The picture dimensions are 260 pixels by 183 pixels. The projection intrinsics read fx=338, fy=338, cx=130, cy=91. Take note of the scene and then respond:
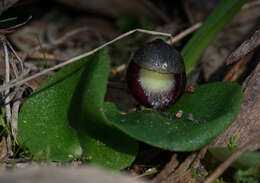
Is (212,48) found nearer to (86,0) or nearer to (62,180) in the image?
(86,0)

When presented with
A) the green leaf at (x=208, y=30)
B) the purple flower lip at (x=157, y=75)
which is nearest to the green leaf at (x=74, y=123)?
the purple flower lip at (x=157, y=75)

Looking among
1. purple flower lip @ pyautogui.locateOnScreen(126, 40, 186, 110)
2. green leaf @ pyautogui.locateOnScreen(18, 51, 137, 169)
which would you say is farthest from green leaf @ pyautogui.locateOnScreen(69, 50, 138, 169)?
purple flower lip @ pyautogui.locateOnScreen(126, 40, 186, 110)

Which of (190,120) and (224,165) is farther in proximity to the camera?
(190,120)

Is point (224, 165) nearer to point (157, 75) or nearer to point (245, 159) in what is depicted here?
point (245, 159)

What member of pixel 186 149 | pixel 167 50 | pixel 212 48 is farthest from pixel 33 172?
pixel 212 48

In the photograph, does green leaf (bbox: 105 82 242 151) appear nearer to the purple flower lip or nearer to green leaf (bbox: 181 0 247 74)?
the purple flower lip

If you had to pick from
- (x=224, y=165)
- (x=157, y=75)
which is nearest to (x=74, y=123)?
(x=157, y=75)
